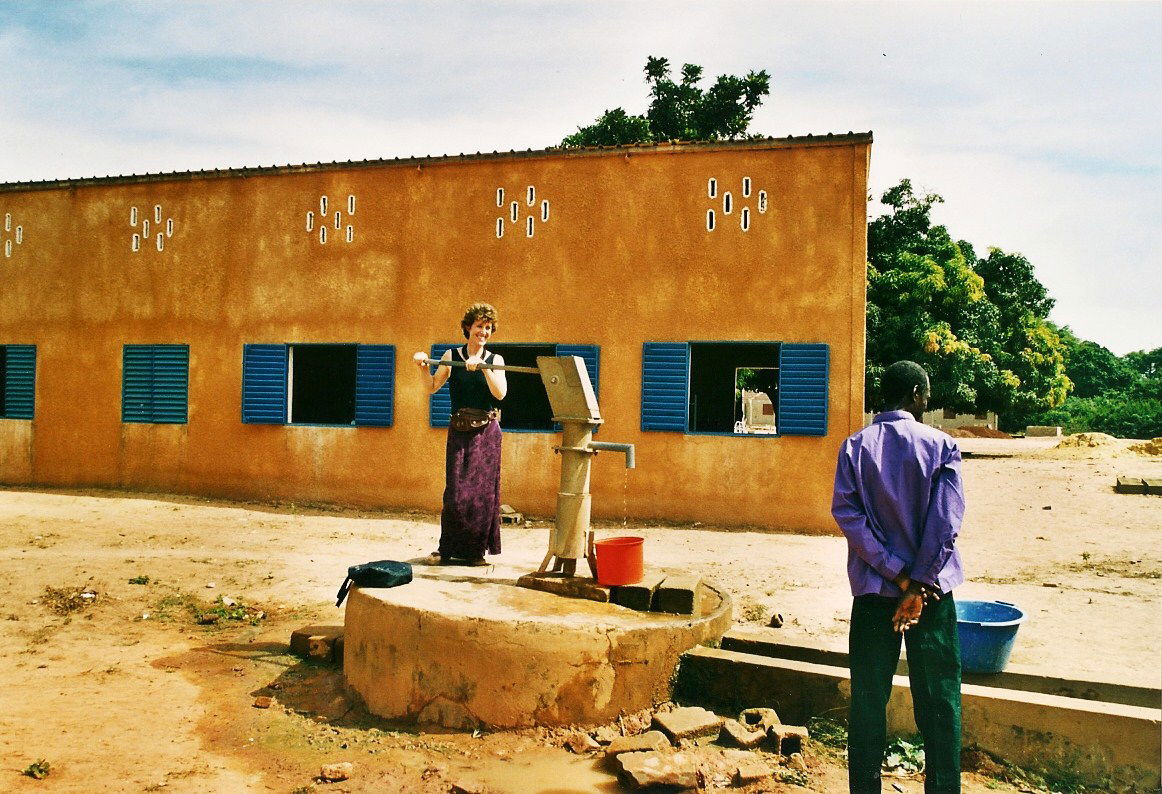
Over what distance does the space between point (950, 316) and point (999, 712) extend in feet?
63.7

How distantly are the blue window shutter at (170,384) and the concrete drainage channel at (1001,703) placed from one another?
9408mm

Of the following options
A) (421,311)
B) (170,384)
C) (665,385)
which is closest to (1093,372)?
(665,385)

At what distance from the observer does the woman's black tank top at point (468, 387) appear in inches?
192

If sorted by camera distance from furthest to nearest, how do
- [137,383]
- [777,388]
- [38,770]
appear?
[137,383], [777,388], [38,770]

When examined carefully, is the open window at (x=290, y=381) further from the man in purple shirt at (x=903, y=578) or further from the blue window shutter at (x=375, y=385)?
A: the man in purple shirt at (x=903, y=578)

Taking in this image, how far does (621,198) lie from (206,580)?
616 cm

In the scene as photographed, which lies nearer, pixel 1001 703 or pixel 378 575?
pixel 1001 703

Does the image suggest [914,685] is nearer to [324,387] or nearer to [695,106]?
[324,387]

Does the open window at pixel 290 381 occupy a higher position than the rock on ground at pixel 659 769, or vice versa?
the open window at pixel 290 381

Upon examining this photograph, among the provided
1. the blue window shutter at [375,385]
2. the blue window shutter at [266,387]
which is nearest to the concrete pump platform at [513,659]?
the blue window shutter at [375,385]

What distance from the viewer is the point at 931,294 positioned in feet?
65.0

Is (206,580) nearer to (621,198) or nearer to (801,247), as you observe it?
(621,198)

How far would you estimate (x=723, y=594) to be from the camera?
4.70 metres

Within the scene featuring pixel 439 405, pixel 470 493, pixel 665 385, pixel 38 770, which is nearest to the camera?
pixel 38 770
